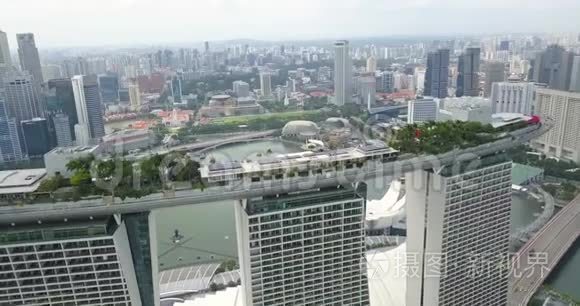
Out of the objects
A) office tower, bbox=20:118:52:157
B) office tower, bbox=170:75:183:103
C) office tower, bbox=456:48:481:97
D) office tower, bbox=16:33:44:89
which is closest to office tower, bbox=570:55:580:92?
office tower, bbox=456:48:481:97

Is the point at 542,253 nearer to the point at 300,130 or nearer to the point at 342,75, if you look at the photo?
the point at 300,130

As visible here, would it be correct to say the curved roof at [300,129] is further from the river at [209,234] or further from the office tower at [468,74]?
the office tower at [468,74]

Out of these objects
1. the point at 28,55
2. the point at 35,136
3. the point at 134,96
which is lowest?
the point at 35,136

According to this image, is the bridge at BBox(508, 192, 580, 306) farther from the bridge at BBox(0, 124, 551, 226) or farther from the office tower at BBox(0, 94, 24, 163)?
the office tower at BBox(0, 94, 24, 163)

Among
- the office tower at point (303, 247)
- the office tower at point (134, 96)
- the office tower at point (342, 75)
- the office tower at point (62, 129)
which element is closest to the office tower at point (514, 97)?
the office tower at point (342, 75)

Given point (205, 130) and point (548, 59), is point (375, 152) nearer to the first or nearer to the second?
point (205, 130)

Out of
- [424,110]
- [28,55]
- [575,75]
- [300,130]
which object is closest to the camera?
[300,130]

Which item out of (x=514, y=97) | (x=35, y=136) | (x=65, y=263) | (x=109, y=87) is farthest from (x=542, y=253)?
(x=109, y=87)
